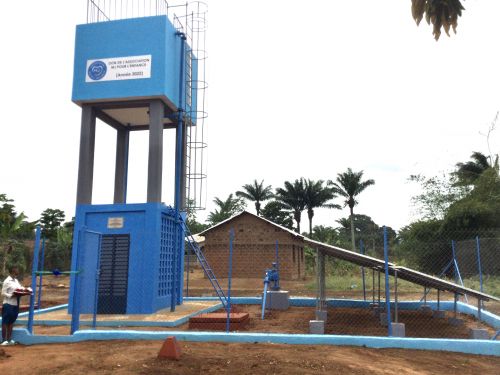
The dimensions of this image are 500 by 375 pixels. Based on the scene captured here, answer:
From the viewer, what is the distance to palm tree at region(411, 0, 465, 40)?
12.0ft

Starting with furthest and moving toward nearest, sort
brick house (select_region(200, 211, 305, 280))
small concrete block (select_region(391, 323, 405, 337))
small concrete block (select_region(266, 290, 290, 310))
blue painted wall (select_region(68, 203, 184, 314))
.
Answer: brick house (select_region(200, 211, 305, 280))
small concrete block (select_region(266, 290, 290, 310))
blue painted wall (select_region(68, 203, 184, 314))
small concrete block (select_region(391, 323, 405, 337))

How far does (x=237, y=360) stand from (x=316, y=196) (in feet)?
147

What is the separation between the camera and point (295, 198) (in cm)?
5162

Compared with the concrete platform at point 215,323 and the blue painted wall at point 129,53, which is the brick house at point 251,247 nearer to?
the blue painted wall at point 129,53

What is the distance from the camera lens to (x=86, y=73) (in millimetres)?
13227

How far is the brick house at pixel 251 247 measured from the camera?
1257 inches

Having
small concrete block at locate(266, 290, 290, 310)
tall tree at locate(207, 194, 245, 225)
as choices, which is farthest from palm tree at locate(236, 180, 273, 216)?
small concrete block at locate(266, 290, 290, 310)

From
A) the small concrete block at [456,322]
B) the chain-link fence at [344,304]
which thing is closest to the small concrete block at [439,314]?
the chain-link fence at [344,304]

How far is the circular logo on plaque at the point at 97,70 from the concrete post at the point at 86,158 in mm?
867

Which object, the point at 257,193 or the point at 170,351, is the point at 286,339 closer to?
the point at 170,351

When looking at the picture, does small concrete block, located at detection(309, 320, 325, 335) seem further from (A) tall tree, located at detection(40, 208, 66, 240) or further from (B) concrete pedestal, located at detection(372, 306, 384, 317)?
(A) tall tree, located at detection(40, 208, 66, 240)

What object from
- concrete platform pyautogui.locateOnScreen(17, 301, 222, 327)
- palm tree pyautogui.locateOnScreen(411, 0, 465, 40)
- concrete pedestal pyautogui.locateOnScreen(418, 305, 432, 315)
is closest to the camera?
palm tree pyautogui.locateOnScreen(411, 0, 465, 40)

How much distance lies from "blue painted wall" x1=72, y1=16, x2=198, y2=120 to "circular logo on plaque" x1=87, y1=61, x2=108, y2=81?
160mm

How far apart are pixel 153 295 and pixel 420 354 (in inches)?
277
